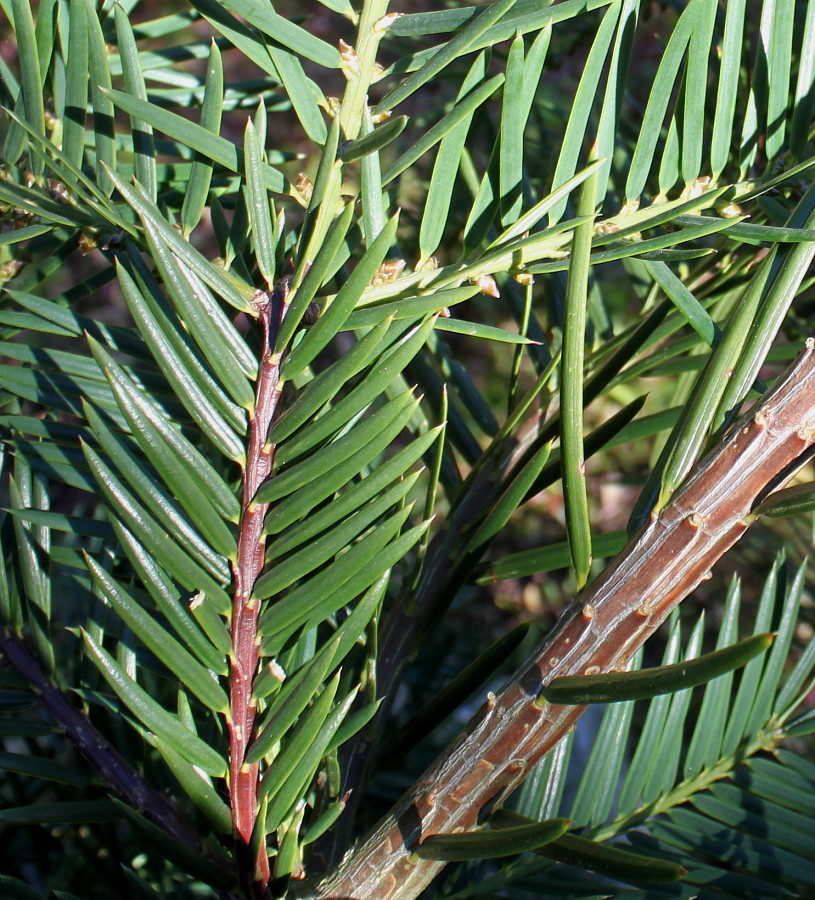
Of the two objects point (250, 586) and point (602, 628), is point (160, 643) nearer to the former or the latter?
point (250, 586)

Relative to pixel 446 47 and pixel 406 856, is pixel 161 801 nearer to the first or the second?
pixel 406 856

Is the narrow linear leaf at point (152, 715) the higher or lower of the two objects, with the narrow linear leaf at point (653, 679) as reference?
lower

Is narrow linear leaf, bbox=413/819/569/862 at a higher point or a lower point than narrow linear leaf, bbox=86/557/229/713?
lower

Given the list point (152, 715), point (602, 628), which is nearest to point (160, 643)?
point (152, 715)

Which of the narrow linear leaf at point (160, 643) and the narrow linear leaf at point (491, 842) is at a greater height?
the narrow linear leaf at point (160, 643)

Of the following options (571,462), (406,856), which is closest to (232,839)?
(406,856)
